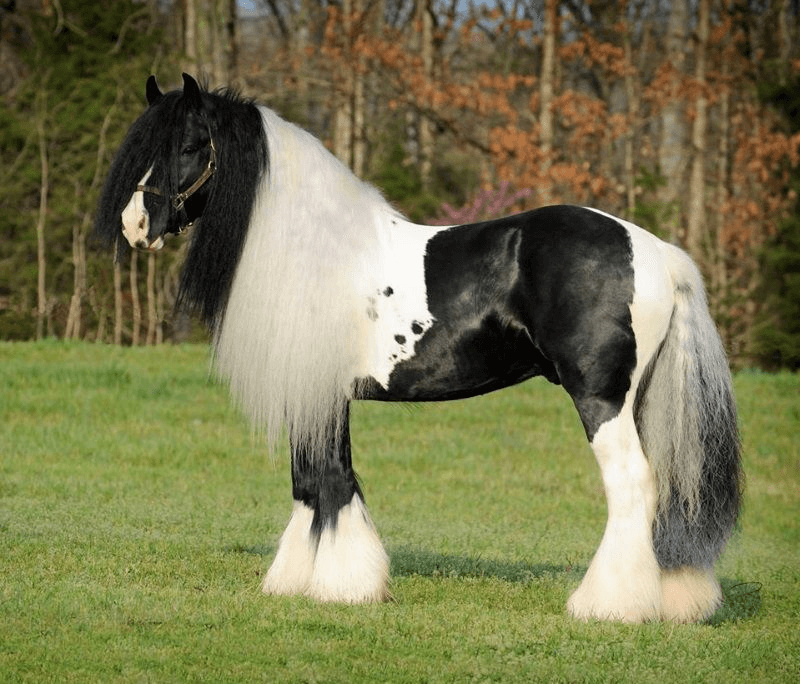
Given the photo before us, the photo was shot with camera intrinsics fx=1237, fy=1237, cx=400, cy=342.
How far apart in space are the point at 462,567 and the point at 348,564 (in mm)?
1456

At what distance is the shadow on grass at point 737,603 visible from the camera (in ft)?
20.2

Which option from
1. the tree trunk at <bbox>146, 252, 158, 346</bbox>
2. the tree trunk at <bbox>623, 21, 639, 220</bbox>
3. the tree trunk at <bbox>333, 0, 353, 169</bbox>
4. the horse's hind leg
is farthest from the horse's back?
the tree trunk at <bbox>333, 0, 353, 169</bbox>

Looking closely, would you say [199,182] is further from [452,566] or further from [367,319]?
[452,566]

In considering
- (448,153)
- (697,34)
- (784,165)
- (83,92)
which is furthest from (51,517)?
(448,153)

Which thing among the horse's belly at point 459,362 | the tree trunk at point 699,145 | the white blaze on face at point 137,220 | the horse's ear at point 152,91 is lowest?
the tree trunk at point 699,145

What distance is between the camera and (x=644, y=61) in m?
29.0

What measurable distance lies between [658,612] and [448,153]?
25095mm

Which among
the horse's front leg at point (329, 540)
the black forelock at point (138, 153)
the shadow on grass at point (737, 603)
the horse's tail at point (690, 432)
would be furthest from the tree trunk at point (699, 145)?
the black forelock at point (138, 153)

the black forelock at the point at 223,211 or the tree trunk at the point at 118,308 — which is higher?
the black forelock at the point at 223,211

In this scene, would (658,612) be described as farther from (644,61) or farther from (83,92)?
(644,61)

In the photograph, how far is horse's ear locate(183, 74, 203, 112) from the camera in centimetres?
570

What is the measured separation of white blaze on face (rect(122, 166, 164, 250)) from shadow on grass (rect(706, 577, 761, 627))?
321 centimetres

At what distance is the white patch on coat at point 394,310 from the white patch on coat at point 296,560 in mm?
765

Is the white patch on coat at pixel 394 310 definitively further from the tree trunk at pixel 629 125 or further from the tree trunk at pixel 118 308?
the tree trunk at pixel 629 125
